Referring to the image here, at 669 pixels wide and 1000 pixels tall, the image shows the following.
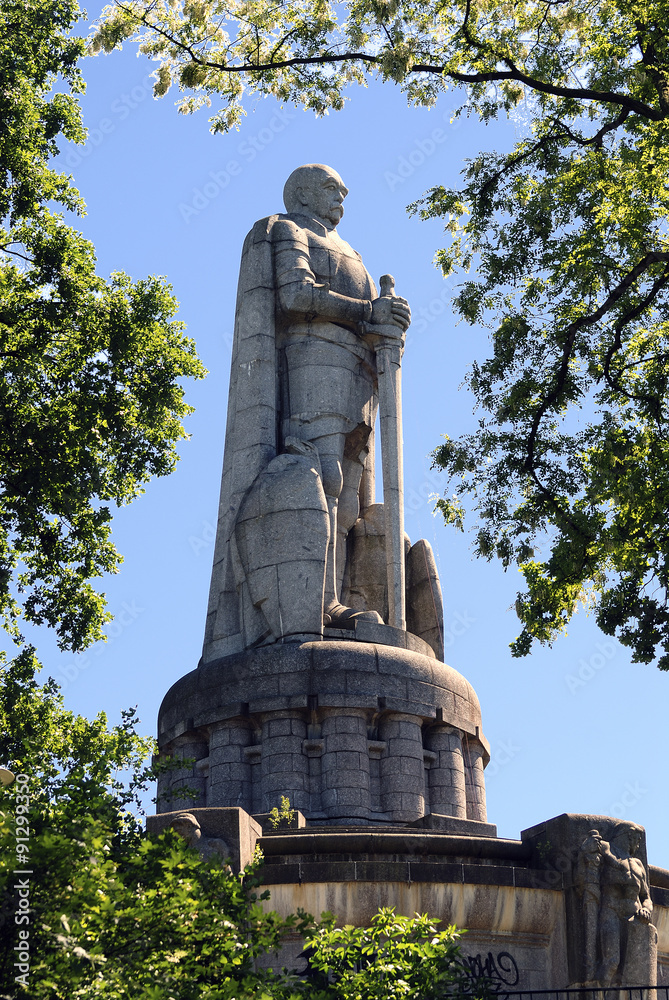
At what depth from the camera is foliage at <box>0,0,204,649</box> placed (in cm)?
1822

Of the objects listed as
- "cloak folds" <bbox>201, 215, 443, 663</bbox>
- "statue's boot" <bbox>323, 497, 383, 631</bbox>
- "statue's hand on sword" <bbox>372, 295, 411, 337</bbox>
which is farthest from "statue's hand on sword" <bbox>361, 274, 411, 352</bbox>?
"statue's boot" <bbox>323, 497, 383, 631</bbox>

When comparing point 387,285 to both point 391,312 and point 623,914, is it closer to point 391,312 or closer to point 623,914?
point 391,312

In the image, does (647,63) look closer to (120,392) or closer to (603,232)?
(603,232)

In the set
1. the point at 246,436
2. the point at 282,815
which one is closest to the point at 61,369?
the point at 246,436

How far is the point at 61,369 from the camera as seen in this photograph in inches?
737

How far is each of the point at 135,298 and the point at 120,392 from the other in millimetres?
1340

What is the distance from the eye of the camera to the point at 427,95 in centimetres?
1848

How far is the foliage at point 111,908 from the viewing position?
912 cm

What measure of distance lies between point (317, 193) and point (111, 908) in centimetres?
1390

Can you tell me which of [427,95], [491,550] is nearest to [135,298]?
[427,95]

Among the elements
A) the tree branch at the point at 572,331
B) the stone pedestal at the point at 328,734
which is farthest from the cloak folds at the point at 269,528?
the tree branch at the point at 572,331

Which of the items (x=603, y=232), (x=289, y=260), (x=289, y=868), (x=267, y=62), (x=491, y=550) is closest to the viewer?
(x=289, y=868)

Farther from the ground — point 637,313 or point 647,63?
point 647,63

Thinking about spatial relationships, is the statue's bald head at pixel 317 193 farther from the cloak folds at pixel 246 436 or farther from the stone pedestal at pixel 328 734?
the stone pedestal at pixel 328 734
